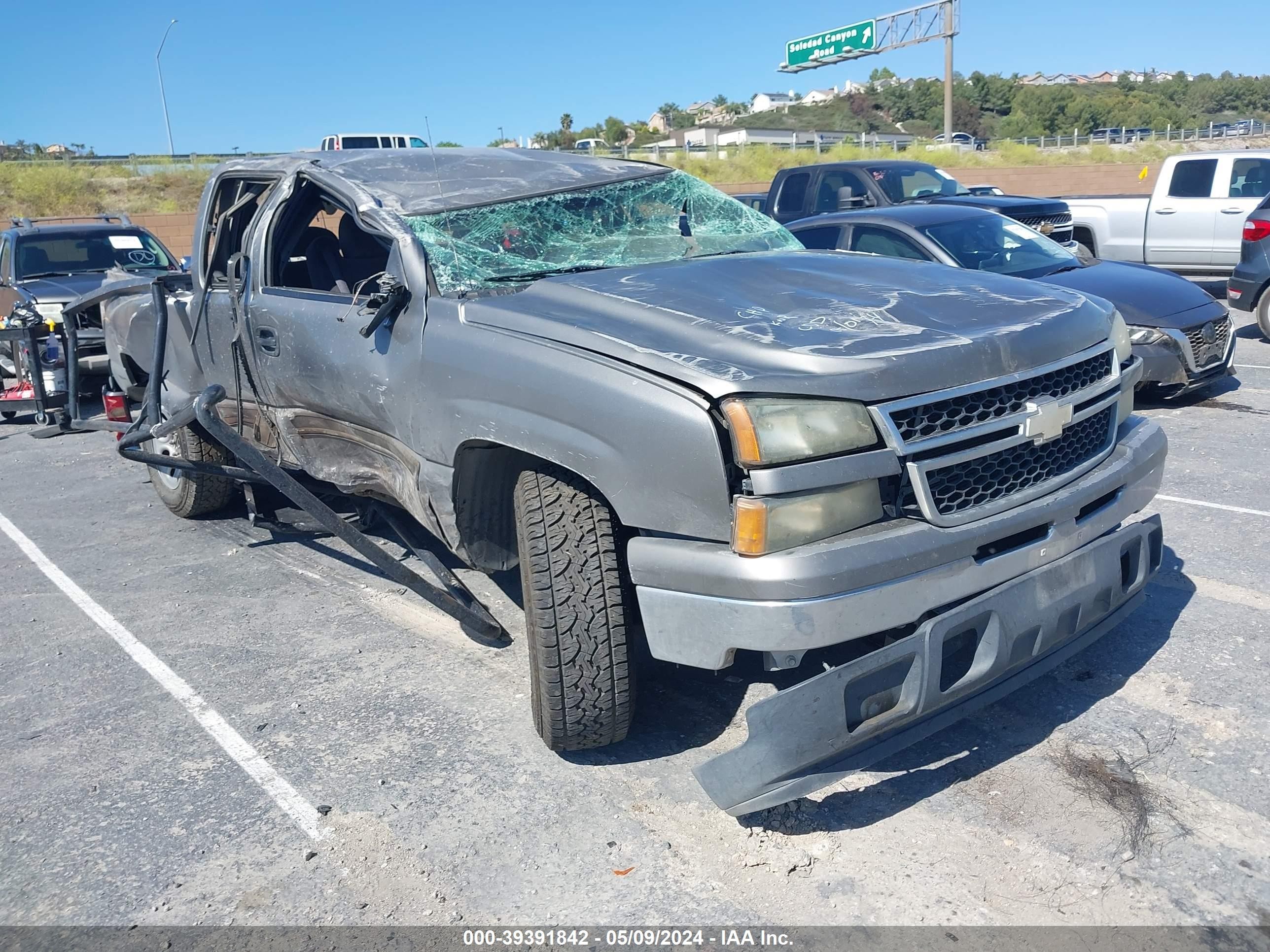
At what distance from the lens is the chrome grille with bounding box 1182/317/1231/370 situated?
721 cm

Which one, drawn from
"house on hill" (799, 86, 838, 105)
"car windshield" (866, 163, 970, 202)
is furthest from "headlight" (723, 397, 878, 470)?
"house on hill" (799, 86, 838, 105)

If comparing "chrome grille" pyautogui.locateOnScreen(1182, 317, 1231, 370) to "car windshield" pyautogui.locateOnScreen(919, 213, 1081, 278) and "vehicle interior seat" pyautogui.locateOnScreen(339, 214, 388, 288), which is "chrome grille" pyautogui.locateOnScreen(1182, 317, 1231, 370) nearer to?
"car windshield" pyautogui.locateOnScreen(919, 213, 1081, 278)

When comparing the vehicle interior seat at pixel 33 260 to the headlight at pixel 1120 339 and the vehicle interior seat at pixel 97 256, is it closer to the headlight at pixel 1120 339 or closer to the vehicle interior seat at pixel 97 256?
the vehicle interior seat at pixel 97 256

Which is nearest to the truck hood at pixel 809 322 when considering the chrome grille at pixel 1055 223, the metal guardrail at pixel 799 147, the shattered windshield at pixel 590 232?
the shattered windshield at pixel 590 232

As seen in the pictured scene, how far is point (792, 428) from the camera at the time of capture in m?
2.58

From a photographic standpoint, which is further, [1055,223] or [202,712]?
[1055,223]

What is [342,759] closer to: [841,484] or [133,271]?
[841,484]

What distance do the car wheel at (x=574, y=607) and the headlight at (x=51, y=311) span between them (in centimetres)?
877

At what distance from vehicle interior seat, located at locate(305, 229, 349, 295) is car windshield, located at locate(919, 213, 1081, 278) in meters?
4.53

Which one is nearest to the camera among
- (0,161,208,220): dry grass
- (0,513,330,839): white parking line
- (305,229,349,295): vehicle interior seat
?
(0,513,330,839): white parking line

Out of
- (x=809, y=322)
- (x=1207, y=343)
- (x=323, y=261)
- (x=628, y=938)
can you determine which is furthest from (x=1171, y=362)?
(x=628, y=938)

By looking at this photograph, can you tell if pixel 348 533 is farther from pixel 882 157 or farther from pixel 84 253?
pixel 882 157

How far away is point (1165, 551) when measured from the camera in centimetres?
469

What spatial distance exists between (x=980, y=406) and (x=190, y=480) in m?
4.55
